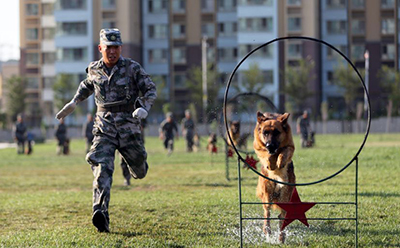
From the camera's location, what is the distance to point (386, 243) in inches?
296

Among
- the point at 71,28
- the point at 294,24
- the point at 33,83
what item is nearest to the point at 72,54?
the point at 71,28

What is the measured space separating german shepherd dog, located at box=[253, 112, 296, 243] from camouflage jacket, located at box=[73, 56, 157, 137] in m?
1.53

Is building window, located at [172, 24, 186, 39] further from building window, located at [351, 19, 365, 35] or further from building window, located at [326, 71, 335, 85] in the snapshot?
building window, located at [351, 19, 365, 35]

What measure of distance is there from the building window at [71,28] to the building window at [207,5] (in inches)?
543

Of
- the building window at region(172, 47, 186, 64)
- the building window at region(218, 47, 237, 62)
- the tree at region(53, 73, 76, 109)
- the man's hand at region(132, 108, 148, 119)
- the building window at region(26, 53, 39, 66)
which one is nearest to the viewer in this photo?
the man's hand at region(132, 108, 148, 119)

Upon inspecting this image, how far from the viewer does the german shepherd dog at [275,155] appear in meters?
7.71

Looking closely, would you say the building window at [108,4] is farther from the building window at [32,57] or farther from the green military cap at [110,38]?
the green military cap at [110,38]

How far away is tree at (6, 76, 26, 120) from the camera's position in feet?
299

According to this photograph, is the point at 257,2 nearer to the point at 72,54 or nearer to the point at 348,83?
Result: the point at 348,83

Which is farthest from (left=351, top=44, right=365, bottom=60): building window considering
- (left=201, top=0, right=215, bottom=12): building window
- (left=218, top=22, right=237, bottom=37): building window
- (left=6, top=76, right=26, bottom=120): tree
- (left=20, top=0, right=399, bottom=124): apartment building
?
(left=6, top=76, right=26, bottom=120): tree

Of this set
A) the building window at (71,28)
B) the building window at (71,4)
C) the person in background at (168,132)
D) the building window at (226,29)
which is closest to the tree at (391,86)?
the building window at (226,29)

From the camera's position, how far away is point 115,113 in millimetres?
8781

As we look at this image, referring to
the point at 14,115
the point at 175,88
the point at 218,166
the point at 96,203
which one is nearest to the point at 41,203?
the point at 96,203

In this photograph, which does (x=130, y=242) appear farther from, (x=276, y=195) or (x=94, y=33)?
(x=94, y=33)
